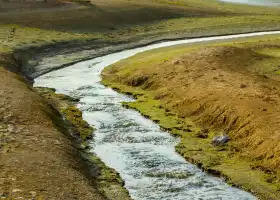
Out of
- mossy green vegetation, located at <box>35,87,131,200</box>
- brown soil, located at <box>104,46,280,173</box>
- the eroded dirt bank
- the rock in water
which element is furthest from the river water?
the rock in water

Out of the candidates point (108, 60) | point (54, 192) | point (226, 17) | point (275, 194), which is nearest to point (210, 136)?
point (275, 194)

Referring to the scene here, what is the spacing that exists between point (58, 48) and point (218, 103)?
40612 mm

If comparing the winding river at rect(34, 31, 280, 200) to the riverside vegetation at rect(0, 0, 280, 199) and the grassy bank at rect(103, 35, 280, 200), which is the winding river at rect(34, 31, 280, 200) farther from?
the riverside vegetation at rect(0, 0, 280, 199)

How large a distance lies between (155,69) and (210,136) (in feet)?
70.9

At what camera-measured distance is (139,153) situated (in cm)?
3719

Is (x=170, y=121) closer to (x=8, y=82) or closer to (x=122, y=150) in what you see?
(x=122, y=150)

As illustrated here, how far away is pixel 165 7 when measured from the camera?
12225 centimetres

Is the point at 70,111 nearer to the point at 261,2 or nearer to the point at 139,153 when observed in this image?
the point at 139,153

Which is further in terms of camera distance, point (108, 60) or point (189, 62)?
point (108, 60)

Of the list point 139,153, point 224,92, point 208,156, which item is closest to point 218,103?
point 224,92

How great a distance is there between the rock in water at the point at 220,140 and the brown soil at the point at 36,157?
10562 mm

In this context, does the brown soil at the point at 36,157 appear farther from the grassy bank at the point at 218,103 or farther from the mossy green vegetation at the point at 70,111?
the grassy bank at the point at 218,103

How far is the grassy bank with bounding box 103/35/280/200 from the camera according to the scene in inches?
1364

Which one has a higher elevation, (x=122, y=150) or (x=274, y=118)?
(x=274, y=118)
